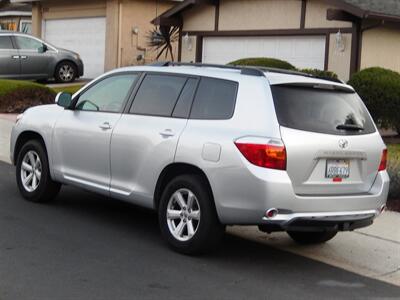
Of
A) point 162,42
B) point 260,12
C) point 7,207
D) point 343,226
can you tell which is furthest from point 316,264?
point 162,42

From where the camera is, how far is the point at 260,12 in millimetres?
17922

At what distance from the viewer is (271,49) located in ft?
57.9

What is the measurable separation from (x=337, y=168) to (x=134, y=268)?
1.99 metres

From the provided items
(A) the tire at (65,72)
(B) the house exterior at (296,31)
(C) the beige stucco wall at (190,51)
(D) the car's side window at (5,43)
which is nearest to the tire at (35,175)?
(B) the house exterior at (296,31)

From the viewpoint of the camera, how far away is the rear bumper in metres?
5.65

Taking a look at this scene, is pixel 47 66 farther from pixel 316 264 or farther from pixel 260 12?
pixel 316 264

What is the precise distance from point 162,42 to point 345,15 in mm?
7341

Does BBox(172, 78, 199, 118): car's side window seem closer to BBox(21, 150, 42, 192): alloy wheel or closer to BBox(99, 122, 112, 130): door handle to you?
BBox(99, 122, 112, 130): door handle

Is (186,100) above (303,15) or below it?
below

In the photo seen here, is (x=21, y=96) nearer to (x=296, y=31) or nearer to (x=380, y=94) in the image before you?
(x=296, y=31)

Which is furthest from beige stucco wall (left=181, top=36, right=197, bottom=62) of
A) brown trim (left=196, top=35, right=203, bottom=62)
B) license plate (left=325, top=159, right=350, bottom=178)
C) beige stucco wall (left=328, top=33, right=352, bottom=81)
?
license plate (left=325, top=159, right=350, bottom=178)

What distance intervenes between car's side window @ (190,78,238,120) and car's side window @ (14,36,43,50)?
52.2 feet

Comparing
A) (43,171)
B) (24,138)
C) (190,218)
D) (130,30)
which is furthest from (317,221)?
(130,30)

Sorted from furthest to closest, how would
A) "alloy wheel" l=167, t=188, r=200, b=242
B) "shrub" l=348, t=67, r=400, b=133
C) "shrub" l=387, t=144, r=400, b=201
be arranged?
1. "shrub" l=348, t=67, r=400, b=133
2. "shrub" l=387, t=144, r=400, b=201
3. "alloy wheel" l=167, t=188, r=200, b=242
